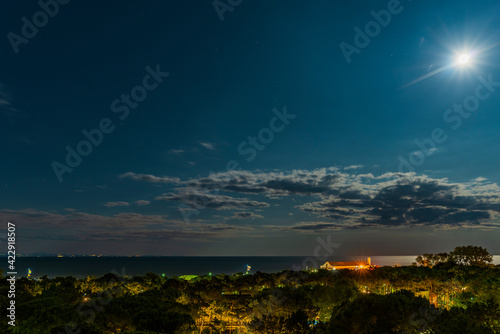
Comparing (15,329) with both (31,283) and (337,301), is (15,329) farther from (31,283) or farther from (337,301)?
(31,283)

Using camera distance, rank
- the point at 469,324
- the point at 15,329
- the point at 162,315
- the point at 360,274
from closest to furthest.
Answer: the point at 469,324 < the point at 15,329 < the point at 162,315 < the point at 360,274

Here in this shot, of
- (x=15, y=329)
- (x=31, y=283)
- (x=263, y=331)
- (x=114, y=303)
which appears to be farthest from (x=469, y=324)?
(x=31, y=283)

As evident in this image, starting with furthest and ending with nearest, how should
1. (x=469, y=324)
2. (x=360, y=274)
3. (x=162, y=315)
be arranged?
1. (x=360, y=274)
2. (x=162, y=315)
3. (x=469, y=324)

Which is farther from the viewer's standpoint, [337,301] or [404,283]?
[404,283]

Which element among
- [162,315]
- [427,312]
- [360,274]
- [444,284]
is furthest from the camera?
[360,274]

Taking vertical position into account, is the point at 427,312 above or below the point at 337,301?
above

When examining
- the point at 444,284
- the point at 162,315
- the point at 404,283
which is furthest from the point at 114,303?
the point at 444,284

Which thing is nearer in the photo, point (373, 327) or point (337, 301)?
point (373, 327)

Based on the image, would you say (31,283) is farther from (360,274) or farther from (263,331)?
(360,274)

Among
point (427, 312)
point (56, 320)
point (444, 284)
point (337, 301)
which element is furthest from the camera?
point (444, 284)

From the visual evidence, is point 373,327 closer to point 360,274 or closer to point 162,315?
point 162,315
